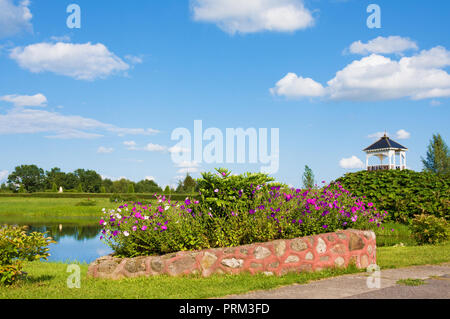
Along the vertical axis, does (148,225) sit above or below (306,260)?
above

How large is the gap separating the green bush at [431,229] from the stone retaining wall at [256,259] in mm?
4548

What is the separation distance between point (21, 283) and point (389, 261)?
708cm

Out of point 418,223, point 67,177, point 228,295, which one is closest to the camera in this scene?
point 228,295

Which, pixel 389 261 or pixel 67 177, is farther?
pixel 67 177

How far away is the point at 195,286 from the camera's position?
573 centimetres

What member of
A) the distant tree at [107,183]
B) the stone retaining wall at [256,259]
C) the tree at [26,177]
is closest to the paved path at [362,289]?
the stone retaining wall at [256,259]

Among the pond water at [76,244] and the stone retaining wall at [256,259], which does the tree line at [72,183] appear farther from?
the stone retaining wall at [256,259]

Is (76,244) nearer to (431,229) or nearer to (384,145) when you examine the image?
(431,229)

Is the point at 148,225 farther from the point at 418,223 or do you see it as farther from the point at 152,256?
the point at 418,223

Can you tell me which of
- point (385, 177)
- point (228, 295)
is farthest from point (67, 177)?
point (228, 295)

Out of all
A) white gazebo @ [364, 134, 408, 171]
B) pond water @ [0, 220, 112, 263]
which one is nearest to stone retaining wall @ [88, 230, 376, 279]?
pond water @ [0, 220, 112, 263]

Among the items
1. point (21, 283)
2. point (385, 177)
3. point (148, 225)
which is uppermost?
point (385, 177)

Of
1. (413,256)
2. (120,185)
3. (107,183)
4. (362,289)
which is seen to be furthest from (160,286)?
(107,183)

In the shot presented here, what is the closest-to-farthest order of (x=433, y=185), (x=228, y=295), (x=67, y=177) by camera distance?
(x=228, y=295) → (x=433, y=185) → (x=67, y=177)
